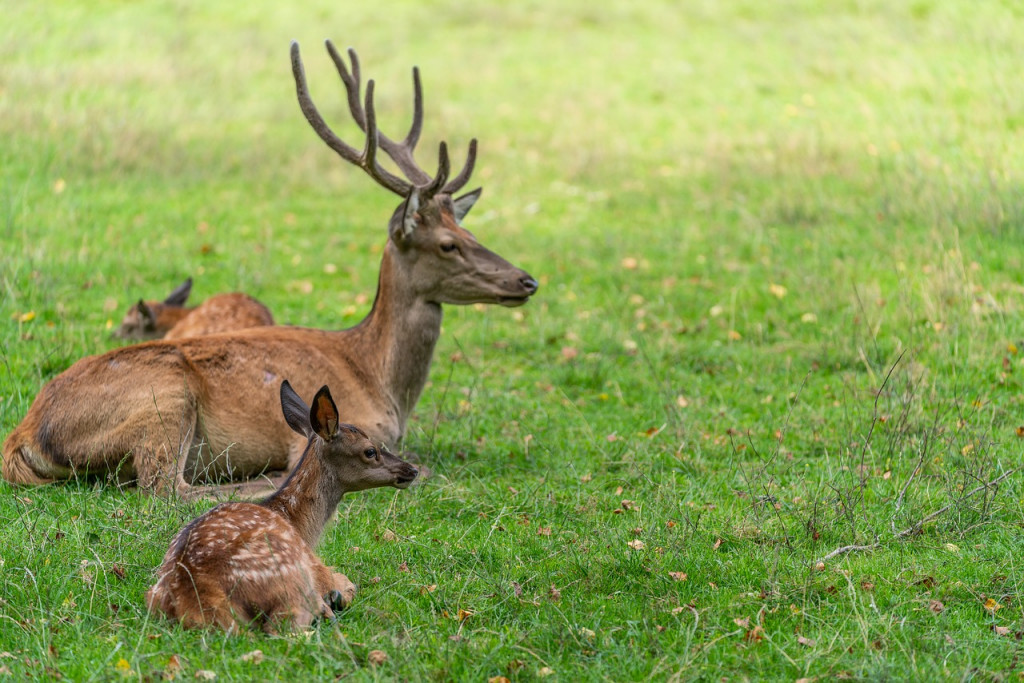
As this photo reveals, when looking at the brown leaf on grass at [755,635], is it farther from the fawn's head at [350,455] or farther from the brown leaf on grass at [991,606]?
the fawn's head at [350,455]

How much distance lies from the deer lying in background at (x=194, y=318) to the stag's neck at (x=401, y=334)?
1857 millimetres

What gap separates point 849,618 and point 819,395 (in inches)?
145

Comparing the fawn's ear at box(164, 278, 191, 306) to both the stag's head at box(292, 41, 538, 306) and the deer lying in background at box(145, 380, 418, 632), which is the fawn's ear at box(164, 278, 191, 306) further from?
the deer lying in background at box(145, 380, 418, 632)

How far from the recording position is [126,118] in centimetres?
1590

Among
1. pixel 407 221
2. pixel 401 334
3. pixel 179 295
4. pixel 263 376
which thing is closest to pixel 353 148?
pixel 407 221

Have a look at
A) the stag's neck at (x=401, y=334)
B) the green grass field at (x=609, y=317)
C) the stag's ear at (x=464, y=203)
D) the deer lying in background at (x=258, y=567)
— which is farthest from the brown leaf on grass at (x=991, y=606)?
the stag's ear at (x=464, y=203)

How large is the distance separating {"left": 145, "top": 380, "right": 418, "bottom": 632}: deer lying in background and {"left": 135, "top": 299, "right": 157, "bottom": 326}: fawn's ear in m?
4.88

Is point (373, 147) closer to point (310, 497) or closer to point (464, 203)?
point (464, 203)

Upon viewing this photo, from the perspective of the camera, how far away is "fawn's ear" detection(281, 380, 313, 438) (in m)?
5.24

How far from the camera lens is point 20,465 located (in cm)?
641

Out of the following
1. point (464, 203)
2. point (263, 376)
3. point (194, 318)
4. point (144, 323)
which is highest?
point (464, 203)

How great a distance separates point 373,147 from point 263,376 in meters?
1.56

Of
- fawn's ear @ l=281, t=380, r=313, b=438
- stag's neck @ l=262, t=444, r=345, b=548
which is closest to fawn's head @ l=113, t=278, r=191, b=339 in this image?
fawn's ear @ l=281, t=380, r=313, b=438

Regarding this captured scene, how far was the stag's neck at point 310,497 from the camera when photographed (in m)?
5.11
